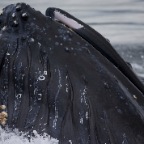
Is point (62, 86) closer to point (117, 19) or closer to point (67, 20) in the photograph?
point (67, 20)

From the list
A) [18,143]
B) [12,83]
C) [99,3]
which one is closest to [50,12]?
[12,83]

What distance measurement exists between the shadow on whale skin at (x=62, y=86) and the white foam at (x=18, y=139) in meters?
0.03

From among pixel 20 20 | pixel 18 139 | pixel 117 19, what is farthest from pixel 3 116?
pixel 117 19

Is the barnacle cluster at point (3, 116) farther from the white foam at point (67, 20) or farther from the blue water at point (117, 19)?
the blue water at point (117, 19)

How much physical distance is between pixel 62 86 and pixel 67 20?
0.50 metres

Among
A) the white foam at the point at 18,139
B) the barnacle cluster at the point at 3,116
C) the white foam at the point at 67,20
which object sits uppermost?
the white foam at the point at 67,20

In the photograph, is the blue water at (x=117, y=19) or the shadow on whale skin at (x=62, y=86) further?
the blue water at (x=117, y=19)

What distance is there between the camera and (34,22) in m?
3.28

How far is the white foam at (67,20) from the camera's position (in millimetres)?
3404

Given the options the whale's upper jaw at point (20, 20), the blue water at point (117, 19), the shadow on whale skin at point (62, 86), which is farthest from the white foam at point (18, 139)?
the blue water at point (117, 19)

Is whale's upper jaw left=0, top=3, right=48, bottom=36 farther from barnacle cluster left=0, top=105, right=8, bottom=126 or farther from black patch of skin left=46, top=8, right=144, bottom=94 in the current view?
barnacle cluster left=0, top=105, right=8, bottom=126

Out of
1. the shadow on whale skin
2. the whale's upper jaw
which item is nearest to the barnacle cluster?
the shadow on whale skin

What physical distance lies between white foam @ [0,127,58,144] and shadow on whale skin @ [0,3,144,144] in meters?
0.03

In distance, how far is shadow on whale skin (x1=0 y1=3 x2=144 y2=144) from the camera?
2.99m
